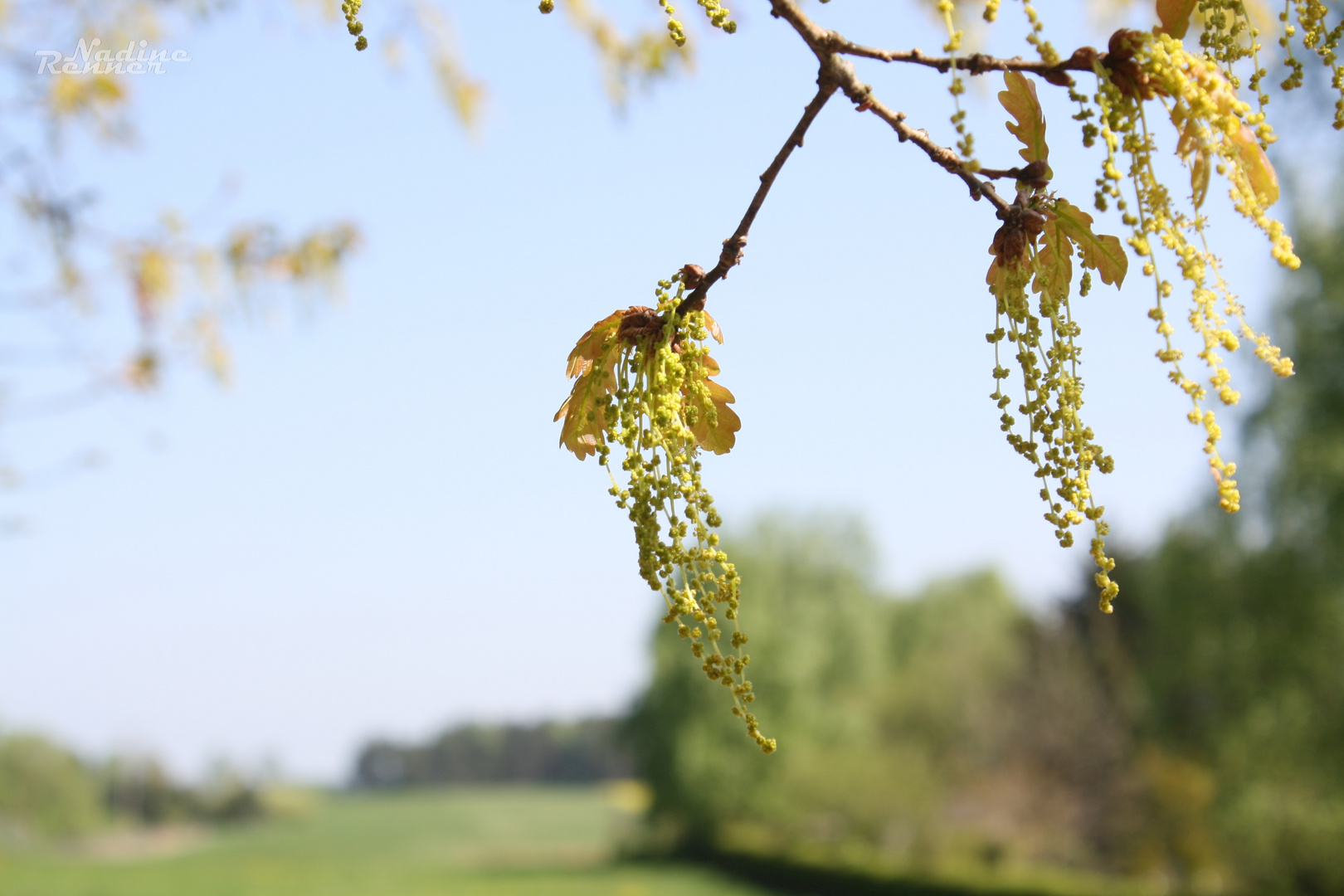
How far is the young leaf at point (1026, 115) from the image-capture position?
0.96m

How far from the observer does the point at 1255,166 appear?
0.87 metres

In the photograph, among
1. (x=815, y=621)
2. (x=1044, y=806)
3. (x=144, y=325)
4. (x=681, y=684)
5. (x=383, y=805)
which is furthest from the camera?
(x=383, y=805)

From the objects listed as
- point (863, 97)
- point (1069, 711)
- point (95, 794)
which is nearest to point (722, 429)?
point (863, 97)

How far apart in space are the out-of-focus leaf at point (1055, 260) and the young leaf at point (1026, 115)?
0.16 ft

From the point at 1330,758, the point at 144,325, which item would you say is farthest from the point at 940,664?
the point at 144,325

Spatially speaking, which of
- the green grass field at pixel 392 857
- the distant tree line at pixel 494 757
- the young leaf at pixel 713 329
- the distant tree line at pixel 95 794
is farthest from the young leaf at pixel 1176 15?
the distant tree line at pixel 494 757

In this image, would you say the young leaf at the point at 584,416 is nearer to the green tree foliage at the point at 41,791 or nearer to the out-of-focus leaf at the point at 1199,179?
the out-of-focus leaf at the point at 1199,179

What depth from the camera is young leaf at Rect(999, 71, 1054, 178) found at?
961mm

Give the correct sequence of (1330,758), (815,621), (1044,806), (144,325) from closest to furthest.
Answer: (144,325), (1330,758), (1044,806), (815,621)

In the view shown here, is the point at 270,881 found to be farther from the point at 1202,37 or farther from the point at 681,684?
the point at 1202,37

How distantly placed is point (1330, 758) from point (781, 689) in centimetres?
1252

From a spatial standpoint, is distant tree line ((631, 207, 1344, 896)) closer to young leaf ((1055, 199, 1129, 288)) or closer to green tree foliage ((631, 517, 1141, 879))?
green tree foliage ((631, 517, 1141, 879))

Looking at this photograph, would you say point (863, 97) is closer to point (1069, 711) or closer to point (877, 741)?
point (1069, 711)

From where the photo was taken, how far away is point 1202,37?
3.00 ft
